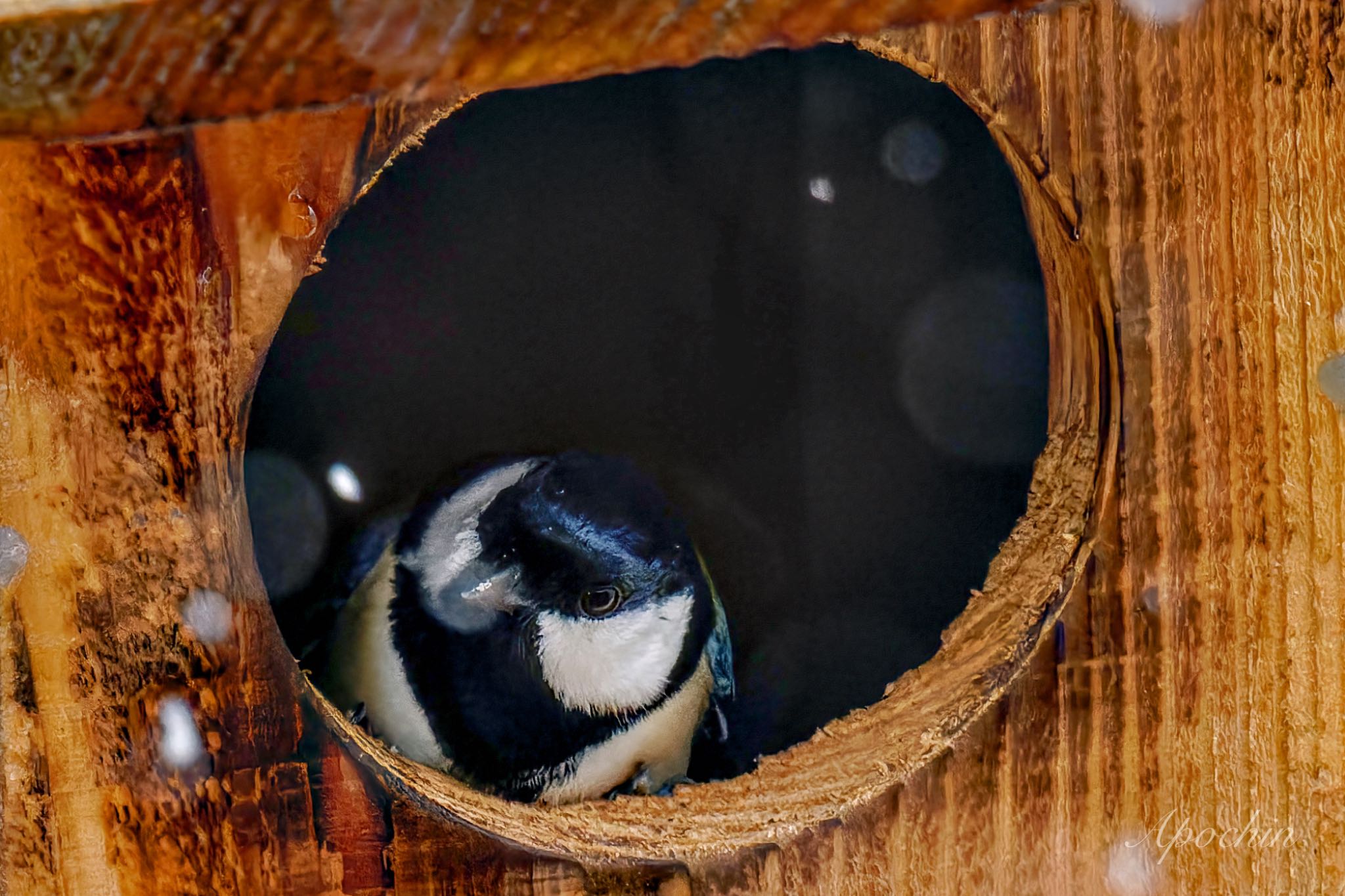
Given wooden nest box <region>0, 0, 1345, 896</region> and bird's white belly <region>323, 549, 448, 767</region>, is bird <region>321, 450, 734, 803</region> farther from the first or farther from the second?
wooden nest box <region>0, 0, 1345, 896</region>

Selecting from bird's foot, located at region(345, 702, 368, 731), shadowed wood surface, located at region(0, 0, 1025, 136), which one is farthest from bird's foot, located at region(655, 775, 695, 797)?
shadowed wood surface, located at region(0, 0, 1025, 136)

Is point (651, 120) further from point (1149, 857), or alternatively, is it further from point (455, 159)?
point (1149, 857)

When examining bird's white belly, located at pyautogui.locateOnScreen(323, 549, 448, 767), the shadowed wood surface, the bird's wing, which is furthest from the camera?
the bird's wing

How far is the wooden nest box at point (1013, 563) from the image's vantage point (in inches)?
19.2

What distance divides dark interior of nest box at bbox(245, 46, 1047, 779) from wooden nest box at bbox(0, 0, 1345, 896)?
7.5 inches

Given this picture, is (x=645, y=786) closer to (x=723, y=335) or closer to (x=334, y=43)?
(x=723, y=335)

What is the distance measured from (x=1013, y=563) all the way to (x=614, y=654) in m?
0.41

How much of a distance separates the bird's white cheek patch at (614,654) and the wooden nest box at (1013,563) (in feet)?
0.92

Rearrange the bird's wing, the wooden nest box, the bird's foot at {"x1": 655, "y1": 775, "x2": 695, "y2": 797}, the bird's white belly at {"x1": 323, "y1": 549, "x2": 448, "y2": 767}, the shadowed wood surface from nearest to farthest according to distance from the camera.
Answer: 1. the shadowed wood surface
2. the wooden nest box
3. the bird's foot at {"x1": 655, "y1": 775, "x2": 695, "y2": 797}
4. the bird's white belly at {"x1": 323, "y1": 549, "x2": 448, "y2": 767}
5. the bird's wing

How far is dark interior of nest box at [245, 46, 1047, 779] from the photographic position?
0.75 meters

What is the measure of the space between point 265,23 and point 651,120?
22.2 inches

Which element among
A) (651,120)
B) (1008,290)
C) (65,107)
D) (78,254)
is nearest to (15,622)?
(78,254)

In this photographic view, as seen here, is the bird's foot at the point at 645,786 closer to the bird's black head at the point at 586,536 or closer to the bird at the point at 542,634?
the bird at the point at 542,634

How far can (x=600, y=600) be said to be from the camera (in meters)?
0.84
